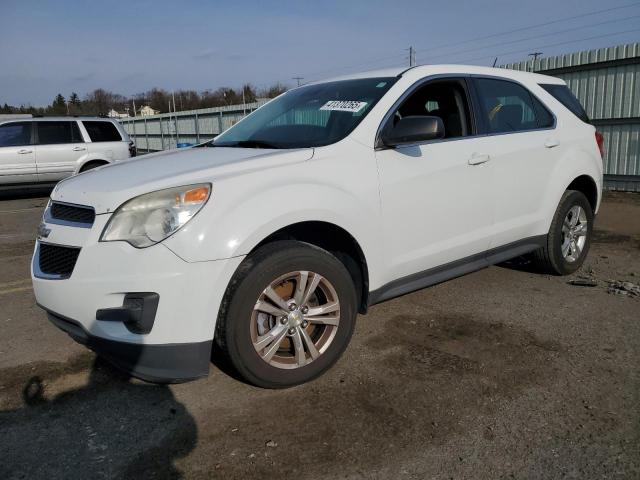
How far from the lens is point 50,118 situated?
1238cm

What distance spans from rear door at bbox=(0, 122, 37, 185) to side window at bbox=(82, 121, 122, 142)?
4.14 ft

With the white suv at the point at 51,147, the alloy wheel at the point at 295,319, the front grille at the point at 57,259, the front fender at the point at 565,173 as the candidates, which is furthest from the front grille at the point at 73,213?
the white suv at the point at 51,147

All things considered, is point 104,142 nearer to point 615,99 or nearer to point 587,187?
point 587,187

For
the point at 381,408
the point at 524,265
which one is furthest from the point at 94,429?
the point at 524,265

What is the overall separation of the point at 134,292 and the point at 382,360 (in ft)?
5.27

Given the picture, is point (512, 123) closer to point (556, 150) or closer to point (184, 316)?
point (556, 150)

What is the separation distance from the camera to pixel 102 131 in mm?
12602

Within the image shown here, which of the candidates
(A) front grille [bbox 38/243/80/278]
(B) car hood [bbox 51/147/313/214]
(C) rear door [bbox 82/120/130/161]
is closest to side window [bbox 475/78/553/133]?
(B) car hood [bbox 51/147/313/214]

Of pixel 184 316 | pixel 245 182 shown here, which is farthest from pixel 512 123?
pixel 184 316

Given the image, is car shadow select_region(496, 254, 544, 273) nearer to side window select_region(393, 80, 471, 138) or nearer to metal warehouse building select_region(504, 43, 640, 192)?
side window select_region(393, 80, 471, 138)

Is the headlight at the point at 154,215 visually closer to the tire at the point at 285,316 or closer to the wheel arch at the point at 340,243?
the tire at the point at 285,316

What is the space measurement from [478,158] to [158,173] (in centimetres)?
223

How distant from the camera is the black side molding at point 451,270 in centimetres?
343

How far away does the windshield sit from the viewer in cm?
345
